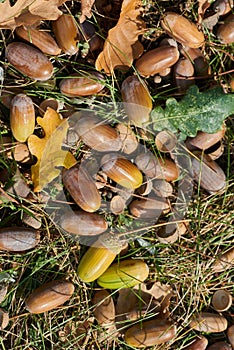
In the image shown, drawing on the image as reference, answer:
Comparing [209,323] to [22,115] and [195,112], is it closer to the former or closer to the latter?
[195,112]

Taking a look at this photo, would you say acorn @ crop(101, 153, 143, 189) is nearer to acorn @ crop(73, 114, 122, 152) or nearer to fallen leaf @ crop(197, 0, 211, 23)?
acorn @ crop(73, 114, 122, 152)

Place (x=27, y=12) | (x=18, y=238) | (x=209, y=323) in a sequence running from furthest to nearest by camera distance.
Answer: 1. (x=209, y=323)
2. (x=18, y=238)
3. (x=27, y=12)

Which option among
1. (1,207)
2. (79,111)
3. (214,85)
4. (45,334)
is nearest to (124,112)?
(79,111)

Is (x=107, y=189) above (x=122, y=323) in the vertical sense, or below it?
above

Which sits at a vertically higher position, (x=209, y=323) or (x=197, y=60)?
(x=197, y=60)

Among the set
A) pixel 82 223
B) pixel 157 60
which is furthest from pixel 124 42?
pixel 82 223

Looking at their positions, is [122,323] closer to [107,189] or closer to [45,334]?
[45,334]

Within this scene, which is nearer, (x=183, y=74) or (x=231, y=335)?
(x=183, y=74)
